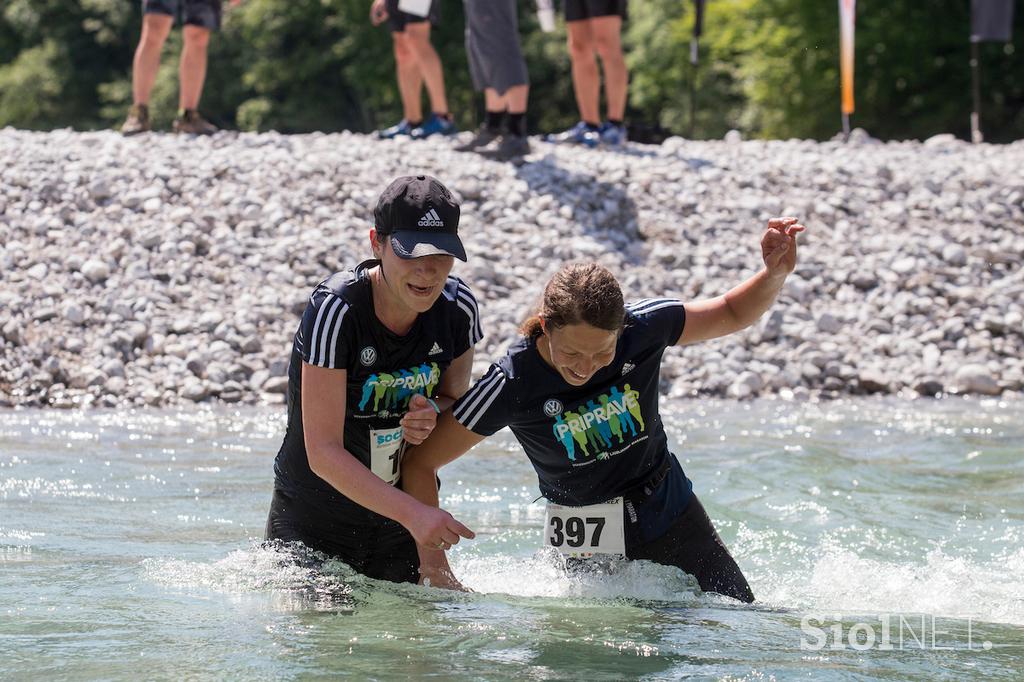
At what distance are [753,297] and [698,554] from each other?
35.5 inches

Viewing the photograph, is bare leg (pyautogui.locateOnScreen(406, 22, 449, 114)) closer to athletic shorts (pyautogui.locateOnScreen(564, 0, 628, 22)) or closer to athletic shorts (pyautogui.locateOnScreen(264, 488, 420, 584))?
athletic shorts (pyautogui.locateOnScreen(564, 0, 628, 22))

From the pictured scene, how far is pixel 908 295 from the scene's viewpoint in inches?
447

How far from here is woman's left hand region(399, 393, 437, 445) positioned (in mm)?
4379

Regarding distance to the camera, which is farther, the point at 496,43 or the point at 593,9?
the point at 593,9

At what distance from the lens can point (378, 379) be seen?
14.8 feet

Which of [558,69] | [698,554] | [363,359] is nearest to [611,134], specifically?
[698,554]

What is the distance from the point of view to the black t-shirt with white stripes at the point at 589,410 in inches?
182

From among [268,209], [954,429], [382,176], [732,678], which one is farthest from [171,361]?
[732,678]

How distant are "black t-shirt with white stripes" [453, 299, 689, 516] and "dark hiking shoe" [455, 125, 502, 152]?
8.42m

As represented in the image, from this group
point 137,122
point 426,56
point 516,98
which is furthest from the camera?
point 137,122

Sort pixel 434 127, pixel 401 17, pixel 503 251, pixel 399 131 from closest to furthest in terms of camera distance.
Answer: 1. pixel 503 251
2. pixel 401 17
3. pixel 434 127
4. pixel 399 131

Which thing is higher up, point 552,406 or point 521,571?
point 552,406

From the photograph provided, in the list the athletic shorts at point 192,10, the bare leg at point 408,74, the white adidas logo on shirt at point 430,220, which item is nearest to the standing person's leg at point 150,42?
the athletic shorts at point 192,10

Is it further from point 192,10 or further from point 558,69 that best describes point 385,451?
point 558,69
